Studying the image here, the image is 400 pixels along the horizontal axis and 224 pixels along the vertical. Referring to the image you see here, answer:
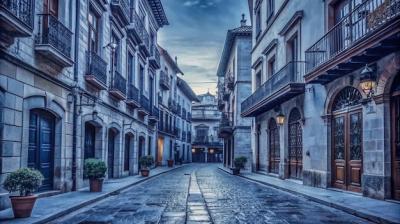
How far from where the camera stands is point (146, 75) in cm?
2742

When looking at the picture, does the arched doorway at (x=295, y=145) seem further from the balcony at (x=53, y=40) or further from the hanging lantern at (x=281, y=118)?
the balcony at (x=53, y=40)

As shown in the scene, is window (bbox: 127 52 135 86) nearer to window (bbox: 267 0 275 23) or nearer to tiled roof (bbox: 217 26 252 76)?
window (bbox: 267 0 275 23)

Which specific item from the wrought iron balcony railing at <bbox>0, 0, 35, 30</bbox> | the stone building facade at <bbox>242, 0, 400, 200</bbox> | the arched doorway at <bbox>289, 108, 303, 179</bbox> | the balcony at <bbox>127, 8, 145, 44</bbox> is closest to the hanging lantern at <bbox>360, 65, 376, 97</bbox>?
the stone building facade at <bbox>242, 0, 400, 200</bbox>

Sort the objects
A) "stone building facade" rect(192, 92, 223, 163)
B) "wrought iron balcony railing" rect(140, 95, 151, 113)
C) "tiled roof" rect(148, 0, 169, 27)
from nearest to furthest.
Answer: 1. "wrought iron balcony railing" rect(140, 95, 151, 113)
2. "tiled roof" rect(148, 0, 169, 27)
3. "stone building facade" rect(192, 92, 223, 163)

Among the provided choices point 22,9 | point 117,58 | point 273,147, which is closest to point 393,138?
point 22,9

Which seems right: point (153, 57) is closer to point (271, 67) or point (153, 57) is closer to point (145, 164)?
point (271, 67)

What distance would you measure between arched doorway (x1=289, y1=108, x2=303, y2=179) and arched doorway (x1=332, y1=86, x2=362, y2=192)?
3.47 m

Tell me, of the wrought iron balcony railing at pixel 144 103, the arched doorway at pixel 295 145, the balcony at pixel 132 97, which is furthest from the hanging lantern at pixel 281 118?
the wrought iron balcony railing at pixel 144 103

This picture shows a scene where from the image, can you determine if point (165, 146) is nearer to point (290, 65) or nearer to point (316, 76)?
point (290, 65)

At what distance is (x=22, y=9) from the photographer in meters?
9.15

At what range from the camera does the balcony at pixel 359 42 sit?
8.96m

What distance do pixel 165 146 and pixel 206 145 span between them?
88.8 ft

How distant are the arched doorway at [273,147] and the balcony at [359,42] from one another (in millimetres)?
7269

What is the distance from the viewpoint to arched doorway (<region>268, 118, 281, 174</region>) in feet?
70.3
